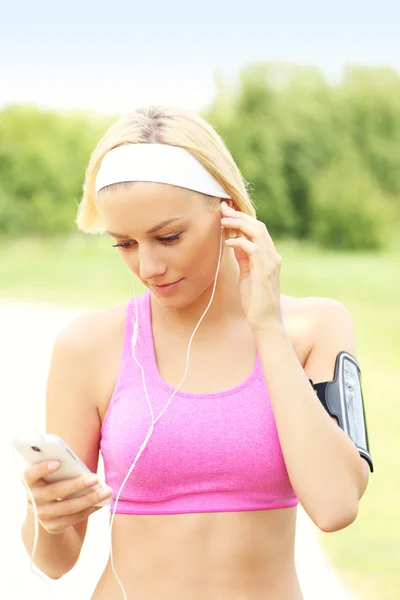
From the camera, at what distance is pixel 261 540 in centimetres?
212

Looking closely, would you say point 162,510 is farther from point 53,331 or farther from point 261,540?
point 53,331

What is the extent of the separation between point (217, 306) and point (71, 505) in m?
0.60

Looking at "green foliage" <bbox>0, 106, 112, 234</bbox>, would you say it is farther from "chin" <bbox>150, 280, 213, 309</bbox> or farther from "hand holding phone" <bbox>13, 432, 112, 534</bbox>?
"hand holding phone" <bbox>13, 432, 112, 534</bbox>

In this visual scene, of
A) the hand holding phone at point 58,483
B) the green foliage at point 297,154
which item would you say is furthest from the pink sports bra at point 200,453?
the green foliage at point 297,154

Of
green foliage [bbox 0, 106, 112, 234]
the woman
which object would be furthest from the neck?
green foliage [bbox 0, 106, 112, 234]

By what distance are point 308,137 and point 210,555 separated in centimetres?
2674

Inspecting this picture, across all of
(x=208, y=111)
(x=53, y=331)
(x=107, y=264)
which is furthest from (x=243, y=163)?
(x=53, y=331)

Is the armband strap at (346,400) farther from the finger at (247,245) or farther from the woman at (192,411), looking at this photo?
the finger at (247,245)

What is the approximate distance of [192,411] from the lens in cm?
215

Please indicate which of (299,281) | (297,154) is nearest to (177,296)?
(299,281)

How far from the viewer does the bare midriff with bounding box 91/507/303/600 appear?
6.90 ft

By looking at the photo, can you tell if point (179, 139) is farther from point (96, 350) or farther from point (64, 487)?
point (64, 487)

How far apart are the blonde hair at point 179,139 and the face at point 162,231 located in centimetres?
10

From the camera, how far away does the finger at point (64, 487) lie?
197 centimetres
